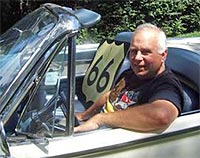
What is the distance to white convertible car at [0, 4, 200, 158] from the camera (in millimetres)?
2203

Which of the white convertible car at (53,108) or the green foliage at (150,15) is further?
the green foliage at (150,15)

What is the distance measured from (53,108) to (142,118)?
1.40 ft

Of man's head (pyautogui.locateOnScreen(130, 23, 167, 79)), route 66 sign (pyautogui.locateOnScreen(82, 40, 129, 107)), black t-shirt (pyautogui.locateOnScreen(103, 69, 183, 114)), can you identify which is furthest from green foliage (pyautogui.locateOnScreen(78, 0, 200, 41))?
man's head (pyautogui.locateOnScreen(130, 23, 167, 79))

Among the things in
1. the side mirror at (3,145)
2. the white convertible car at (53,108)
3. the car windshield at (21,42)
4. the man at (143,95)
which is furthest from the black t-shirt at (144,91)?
the side mirror at (3,145)

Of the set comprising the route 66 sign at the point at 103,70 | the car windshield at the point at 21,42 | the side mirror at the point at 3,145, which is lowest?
the route 66 sign at the point at 103,70

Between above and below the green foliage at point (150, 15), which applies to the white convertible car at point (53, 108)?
above

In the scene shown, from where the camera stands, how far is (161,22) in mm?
Answer: 10469

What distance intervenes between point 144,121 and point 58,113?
41cm

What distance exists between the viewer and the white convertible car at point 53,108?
7.23 ft

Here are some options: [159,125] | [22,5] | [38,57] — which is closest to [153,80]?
[159,125]

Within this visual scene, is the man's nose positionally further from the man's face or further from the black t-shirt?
the black t-shirt

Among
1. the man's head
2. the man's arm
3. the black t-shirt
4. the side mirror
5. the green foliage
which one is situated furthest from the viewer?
the green foliage

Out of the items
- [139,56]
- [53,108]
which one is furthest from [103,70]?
[53,108]

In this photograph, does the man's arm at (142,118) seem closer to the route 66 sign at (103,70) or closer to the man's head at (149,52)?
the man's head at (149,52)
